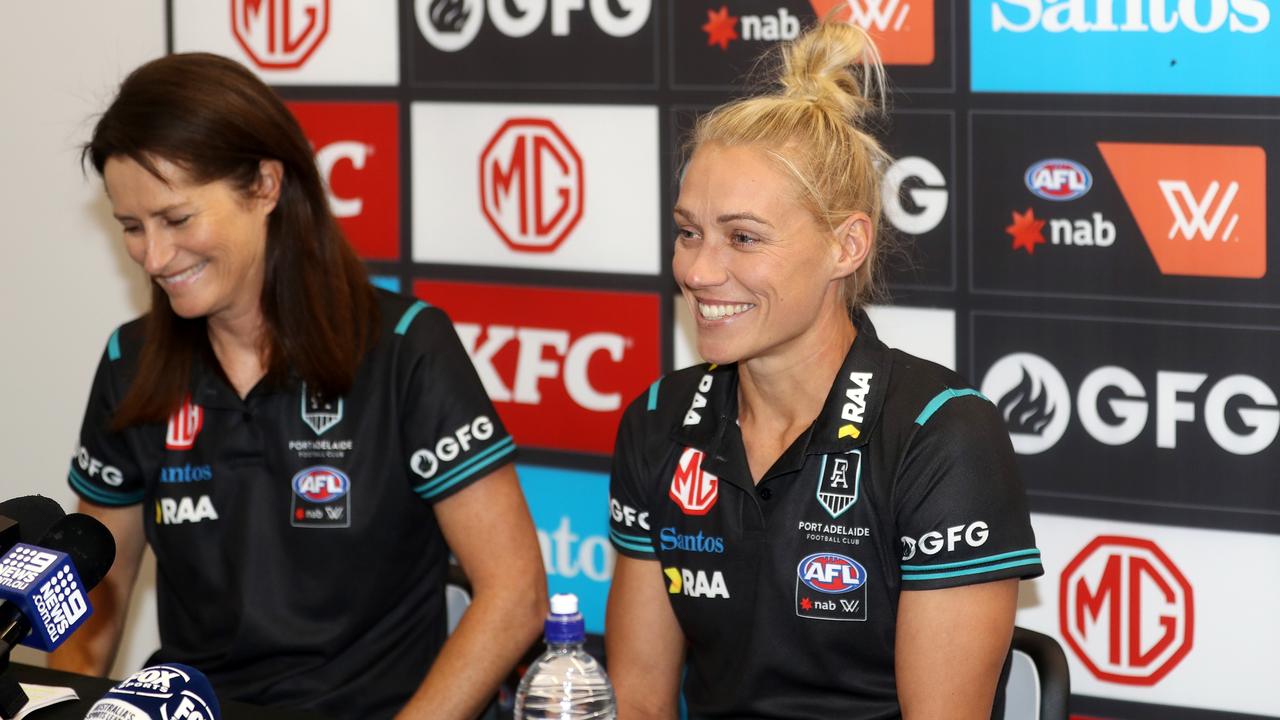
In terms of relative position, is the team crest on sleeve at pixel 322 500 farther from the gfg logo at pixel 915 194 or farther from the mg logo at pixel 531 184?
the gfg logo at pixel 915 194

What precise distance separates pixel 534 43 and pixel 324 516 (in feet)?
3.14

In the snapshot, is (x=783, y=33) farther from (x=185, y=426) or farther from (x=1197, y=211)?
(x=185, y=426)

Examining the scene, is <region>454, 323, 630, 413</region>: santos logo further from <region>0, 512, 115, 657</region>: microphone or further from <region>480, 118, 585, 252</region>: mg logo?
<region>0, 512, 115, 657</region>: microphone

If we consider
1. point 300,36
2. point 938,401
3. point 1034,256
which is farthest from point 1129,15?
point 300,36

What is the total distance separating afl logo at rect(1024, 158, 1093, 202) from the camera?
6.81 ft

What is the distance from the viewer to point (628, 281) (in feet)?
8.16

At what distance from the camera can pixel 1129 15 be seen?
2.03 metres

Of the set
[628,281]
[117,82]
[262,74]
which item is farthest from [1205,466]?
[117,82]

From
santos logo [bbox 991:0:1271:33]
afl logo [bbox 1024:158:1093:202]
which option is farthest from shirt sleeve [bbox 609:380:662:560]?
santos logo [bbox 991:0:1271:33]

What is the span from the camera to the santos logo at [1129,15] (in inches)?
77.3

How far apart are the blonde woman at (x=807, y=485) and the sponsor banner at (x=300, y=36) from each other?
3.59 ft

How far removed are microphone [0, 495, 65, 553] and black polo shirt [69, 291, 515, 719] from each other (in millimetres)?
515

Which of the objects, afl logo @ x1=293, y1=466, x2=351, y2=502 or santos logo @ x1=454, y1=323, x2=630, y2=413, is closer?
afl logo @ x1=293, y1=466, x2=351, y2=502

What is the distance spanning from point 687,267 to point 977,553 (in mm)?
437
